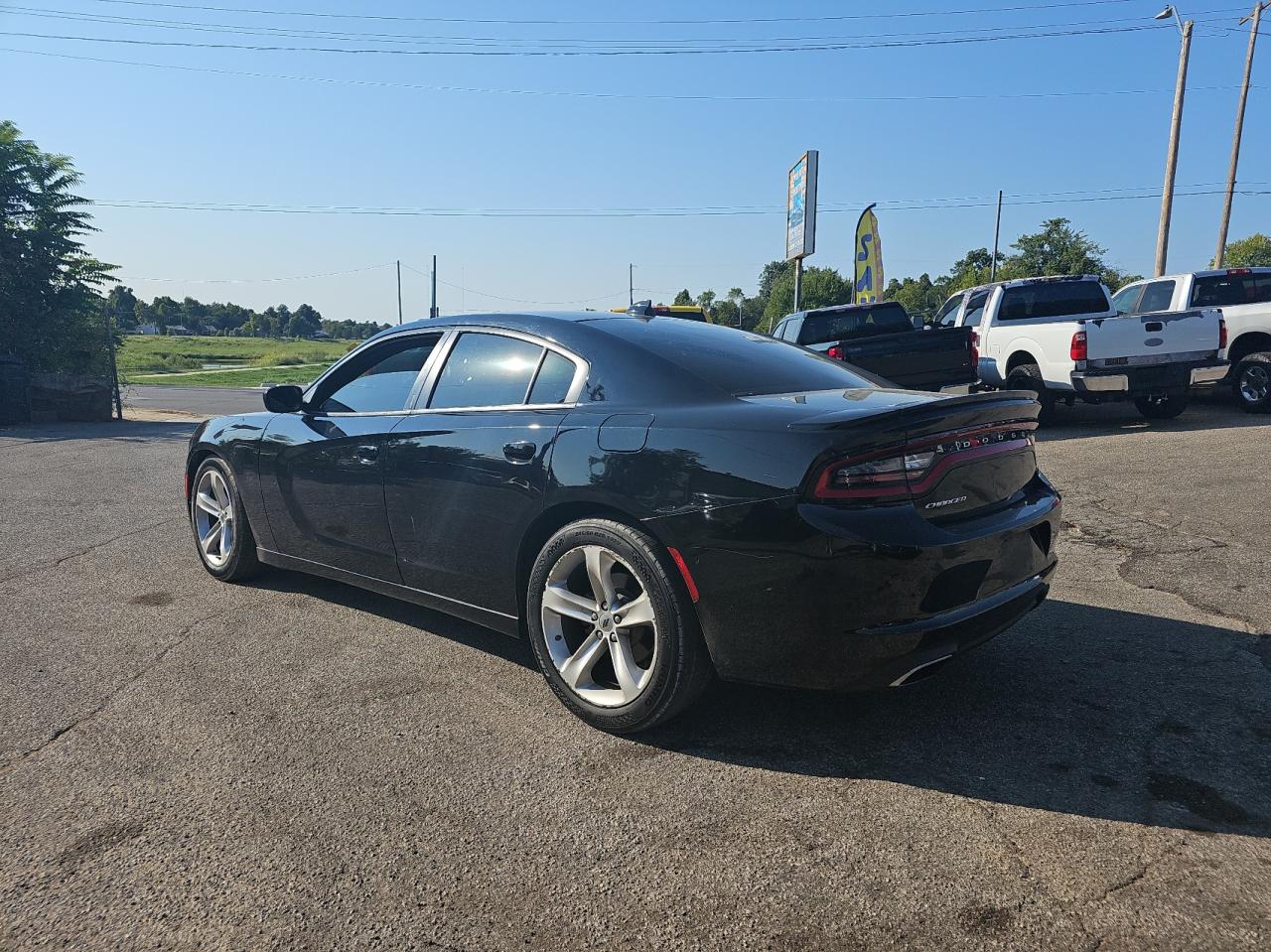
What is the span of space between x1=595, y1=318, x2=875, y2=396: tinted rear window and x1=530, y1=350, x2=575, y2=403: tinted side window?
26cm

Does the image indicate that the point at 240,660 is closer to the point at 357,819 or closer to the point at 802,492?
the point at 357,819

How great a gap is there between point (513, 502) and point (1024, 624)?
99.5 inches

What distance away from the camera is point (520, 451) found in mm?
3484

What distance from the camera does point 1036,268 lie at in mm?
72062

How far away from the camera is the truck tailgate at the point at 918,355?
36.0ft

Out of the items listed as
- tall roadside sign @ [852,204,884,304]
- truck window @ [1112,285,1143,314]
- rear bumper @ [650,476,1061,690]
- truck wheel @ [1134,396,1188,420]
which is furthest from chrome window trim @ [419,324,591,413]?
tall roadside sign @ [852,204,884,304]

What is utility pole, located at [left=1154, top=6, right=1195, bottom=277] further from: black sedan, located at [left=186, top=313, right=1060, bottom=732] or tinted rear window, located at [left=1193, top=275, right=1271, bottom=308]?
black sedan, located at [left=186, top=313, right=1060, bottom=732]

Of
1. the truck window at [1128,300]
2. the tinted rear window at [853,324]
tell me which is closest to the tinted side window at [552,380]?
the tinted rear window at [853,324]

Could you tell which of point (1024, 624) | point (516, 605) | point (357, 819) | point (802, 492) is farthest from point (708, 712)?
point (1024, 624)

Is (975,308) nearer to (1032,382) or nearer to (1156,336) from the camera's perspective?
(1032,382)

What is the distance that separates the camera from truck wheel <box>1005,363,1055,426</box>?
11.9m

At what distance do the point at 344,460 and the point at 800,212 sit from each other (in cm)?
2358

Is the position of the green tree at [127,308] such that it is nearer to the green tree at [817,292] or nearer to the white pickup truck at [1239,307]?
the green tree at [817,292]

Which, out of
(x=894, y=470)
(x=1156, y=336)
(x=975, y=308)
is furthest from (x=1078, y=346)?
(x=894, y=470)
